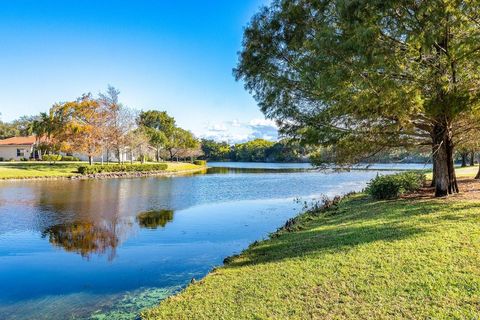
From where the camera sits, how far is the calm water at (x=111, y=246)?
721 centimetres

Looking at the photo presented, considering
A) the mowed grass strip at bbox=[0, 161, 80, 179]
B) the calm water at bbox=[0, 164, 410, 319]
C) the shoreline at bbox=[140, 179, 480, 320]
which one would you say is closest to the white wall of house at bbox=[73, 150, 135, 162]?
the mowed grass strip at bbox=[0, 161, 80, 179]

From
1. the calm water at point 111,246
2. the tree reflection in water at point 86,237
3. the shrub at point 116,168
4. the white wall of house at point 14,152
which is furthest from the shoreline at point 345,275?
the white wall of house at point 14,152

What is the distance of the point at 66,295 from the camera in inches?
292

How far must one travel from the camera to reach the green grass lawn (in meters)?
4.92

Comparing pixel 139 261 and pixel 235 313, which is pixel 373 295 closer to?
pixel 235 313

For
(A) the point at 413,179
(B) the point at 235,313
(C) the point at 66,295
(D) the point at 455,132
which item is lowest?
(C) the point at 66,295

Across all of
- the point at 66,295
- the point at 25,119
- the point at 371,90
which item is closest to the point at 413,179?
the point at 371,90

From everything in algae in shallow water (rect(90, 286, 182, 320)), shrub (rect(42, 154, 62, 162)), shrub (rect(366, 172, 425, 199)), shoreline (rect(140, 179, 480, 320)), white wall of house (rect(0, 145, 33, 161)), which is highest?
white wall of house (rect(0, 145, 33, 161))

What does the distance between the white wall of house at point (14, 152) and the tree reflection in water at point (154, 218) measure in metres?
50.6

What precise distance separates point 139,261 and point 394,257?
21.1ft

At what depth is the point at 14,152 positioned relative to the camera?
57.7 m

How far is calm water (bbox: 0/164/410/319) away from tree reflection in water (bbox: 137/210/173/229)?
0.14 ft

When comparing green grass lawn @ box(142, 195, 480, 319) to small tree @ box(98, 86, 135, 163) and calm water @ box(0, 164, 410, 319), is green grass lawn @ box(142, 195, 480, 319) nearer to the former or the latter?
calm water @ box(0, 164, 410, 319)

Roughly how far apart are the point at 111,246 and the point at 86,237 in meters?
1.59
